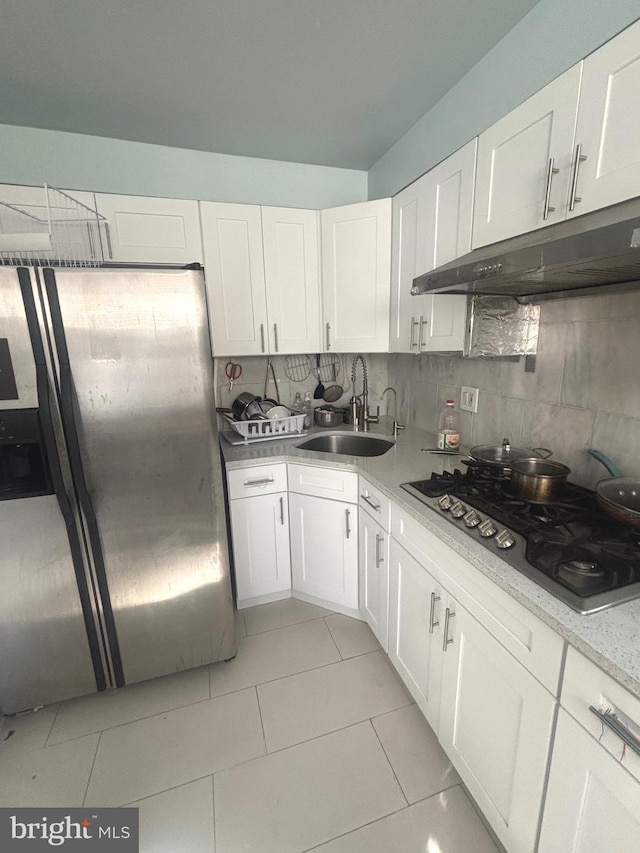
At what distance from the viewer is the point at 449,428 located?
1.96 meters

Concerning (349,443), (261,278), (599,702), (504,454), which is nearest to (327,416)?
(349,443)

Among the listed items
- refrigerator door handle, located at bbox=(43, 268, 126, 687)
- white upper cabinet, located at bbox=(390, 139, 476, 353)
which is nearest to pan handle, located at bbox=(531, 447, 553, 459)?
white upper cabinet, located at bbox=(390, 139, 476, 353)

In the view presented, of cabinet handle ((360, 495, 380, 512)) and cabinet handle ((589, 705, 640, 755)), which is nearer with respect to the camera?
cabinet handle ((589, 705, 640, 755))

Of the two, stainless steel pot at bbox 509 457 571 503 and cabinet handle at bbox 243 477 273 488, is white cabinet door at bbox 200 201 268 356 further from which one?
stainless steel pot at bbox 509 457 571 503

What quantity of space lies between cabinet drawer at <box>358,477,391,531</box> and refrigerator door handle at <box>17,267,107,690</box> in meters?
1.14

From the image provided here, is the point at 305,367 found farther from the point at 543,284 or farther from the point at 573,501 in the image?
the point at 573,501

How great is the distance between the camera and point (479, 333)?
151 cm

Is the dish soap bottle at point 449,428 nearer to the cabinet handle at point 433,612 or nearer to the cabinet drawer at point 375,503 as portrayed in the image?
the cabinet drawer at point 375,503

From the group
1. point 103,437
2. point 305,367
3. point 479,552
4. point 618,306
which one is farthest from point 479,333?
point 103,437

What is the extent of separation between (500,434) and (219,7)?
182 centimetres

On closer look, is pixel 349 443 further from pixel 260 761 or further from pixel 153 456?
pixel 260 761

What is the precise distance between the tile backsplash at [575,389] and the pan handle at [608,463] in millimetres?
15

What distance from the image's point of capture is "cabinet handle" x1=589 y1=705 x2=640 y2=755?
2.06ft

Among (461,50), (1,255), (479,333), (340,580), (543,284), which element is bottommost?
(340,580)
